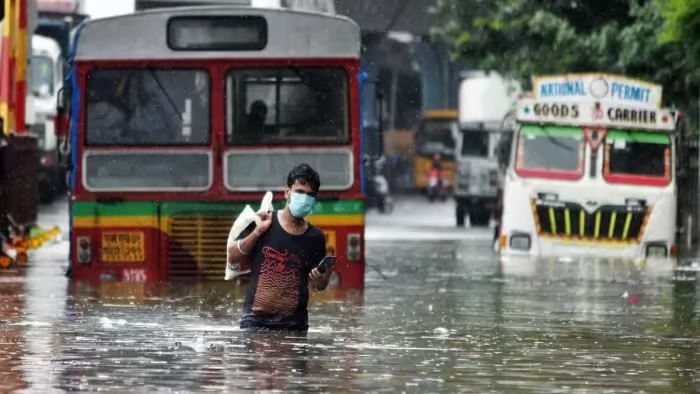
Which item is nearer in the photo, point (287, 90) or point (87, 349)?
point (87, 349)

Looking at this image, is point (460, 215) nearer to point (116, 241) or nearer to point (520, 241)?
point (520, 241)

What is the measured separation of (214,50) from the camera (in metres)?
20.0

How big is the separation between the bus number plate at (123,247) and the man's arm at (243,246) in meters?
7.39

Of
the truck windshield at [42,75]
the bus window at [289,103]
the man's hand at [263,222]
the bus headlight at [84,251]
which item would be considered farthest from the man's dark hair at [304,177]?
the truck windshield at [42,75]

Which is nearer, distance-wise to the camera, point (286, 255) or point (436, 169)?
point (286, 255)

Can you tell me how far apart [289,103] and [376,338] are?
19.2 ft

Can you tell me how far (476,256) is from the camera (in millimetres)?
30281

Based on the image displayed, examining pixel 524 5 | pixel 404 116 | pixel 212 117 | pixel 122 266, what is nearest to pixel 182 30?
pixel 212 117

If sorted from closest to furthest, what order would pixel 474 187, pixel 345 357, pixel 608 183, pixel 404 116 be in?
pixel 345 357 → pixel 608 183 → pixel 474 187 → pixel 404 116

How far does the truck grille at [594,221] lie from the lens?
2942 centimetres

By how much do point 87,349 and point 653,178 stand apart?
706 inches

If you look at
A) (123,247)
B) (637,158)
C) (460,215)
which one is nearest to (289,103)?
(123,247)

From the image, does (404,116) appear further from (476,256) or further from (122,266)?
(122,266)

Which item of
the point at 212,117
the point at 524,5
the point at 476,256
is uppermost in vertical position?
the point at 524,5
